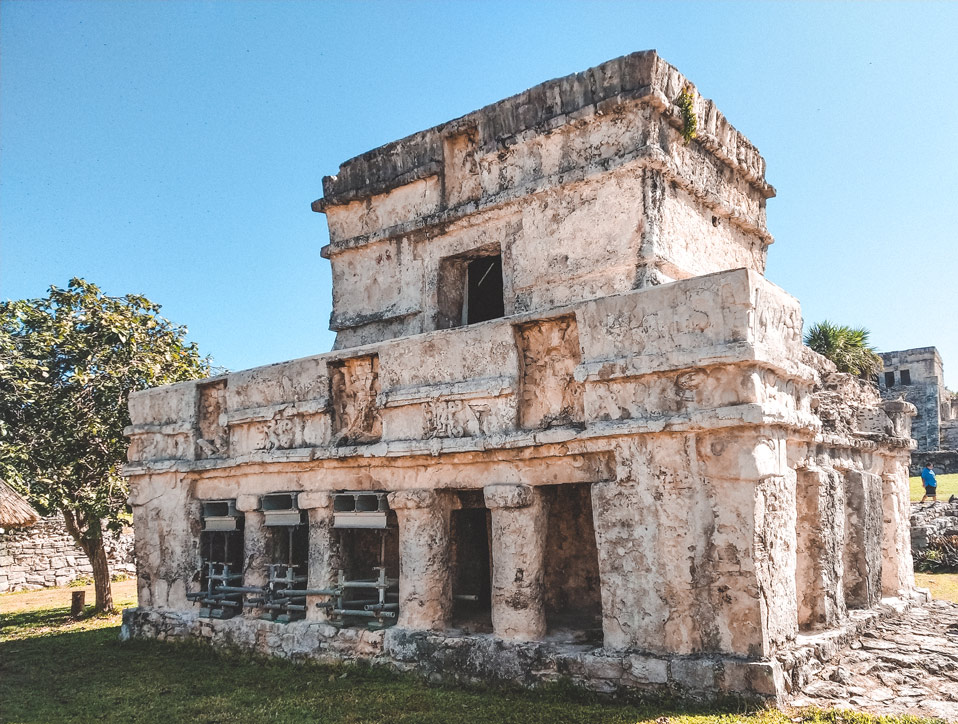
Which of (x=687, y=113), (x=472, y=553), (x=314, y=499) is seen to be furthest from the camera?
(x=472, y=553)

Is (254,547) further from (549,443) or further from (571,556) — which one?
(549,443)

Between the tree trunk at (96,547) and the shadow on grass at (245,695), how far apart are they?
9.73 feet

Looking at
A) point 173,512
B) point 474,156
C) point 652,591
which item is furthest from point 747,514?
point 173,512

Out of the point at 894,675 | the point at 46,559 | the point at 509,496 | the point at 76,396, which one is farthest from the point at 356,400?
the point at 46,559

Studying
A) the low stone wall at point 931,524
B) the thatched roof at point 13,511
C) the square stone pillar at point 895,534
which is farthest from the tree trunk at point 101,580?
the low stone wall at point 931,524

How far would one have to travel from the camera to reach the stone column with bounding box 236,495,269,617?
25.5 feet

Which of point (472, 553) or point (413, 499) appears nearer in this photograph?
point (413, 499)

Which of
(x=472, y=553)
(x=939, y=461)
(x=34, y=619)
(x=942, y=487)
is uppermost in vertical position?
(x=939, y=461)

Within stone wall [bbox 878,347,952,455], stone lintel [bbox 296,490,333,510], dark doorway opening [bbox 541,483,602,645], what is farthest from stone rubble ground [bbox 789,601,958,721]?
stone wall [bbox 878,347,952,455]

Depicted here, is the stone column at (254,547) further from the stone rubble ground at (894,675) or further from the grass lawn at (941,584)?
the grass lawn at (941,584)

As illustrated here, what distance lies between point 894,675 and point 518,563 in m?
2.81

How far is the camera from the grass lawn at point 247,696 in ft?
16.2

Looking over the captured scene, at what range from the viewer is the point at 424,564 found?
6531mm

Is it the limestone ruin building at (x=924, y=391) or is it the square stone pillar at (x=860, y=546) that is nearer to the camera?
the square stone pillar at (x=860, y=546)
